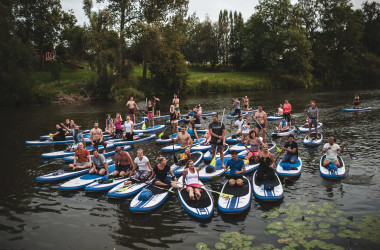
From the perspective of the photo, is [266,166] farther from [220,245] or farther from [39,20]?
[39,20]

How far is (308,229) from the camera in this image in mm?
7688

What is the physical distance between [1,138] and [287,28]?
5383 cm

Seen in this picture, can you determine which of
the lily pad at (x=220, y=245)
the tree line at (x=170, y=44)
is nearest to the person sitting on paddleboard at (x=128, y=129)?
the lily pad at (x=220, y=245)

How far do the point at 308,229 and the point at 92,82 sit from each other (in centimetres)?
4258

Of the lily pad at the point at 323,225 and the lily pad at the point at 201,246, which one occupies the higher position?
the lily pad at the point at 323,225

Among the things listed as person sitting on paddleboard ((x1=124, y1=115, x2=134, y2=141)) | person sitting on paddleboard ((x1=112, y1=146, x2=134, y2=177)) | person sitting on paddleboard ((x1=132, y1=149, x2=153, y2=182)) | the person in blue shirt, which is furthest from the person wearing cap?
person sitting on paddleboard ((x1=124, y1=115, x2=134, y2=141))

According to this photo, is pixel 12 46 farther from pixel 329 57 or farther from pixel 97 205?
pixel 329 57

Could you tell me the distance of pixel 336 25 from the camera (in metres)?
62.7

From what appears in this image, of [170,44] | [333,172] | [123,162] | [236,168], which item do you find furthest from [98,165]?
[170,44]

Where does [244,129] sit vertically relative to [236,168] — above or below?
above

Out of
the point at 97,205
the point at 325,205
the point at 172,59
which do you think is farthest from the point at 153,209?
the point at 172,59

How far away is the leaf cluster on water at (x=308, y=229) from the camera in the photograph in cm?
713

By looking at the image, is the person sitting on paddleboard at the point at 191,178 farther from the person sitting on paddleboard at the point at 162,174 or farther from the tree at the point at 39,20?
the tree at the point at 39,20

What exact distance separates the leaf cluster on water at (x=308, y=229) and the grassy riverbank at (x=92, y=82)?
40.7 m
